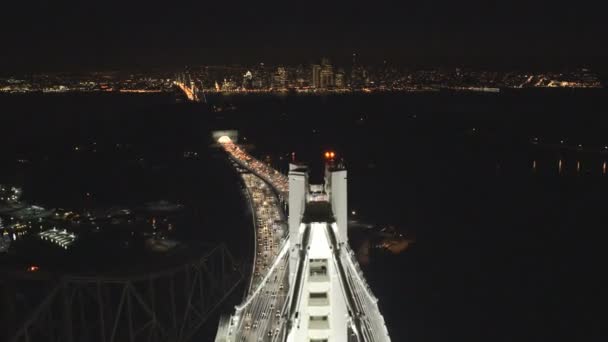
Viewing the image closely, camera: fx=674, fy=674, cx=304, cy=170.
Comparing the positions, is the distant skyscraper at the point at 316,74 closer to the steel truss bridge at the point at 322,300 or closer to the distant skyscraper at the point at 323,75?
the distant skyscraper at the point at 323,75

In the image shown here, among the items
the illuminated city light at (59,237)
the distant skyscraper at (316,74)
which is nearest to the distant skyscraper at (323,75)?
the distant skyscraper at (316,74)

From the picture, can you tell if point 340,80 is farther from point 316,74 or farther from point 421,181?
point 421,181

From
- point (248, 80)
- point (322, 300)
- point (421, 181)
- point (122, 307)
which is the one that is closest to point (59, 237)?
point (122, 307)

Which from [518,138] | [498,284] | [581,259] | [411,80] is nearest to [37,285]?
[498,284]

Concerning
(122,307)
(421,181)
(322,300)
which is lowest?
(421,181)

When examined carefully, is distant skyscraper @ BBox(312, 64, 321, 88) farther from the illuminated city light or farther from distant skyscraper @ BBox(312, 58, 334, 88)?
the illuminated city light

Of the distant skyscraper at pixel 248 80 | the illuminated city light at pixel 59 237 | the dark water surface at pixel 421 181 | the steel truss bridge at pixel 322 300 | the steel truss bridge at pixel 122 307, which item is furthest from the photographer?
the distant skyscraper at pixel 248 80

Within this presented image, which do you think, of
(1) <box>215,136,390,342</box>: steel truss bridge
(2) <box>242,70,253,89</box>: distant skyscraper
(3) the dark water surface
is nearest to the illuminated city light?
(3) the dark water surface
